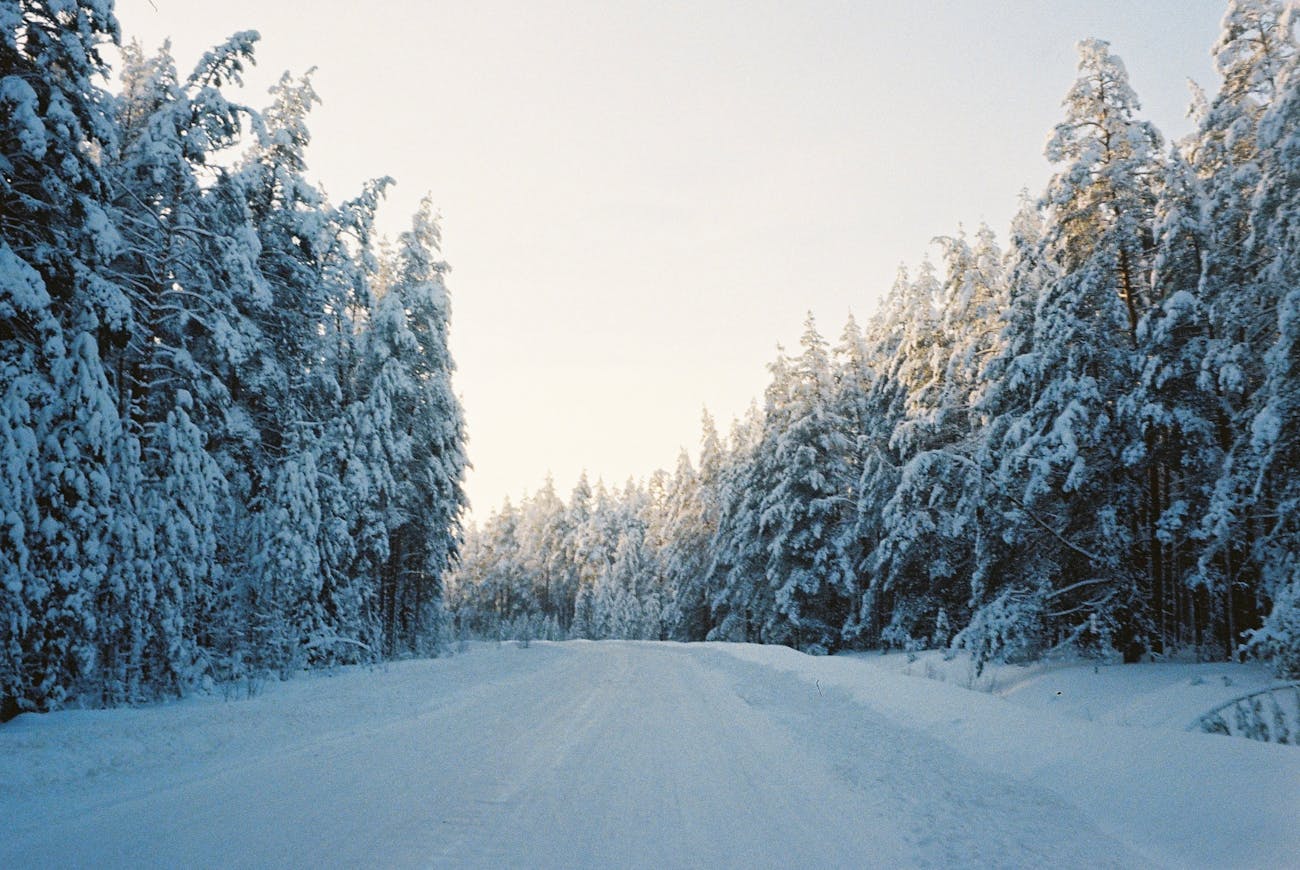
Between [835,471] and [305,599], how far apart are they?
76.3ft

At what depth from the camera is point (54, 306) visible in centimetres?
877

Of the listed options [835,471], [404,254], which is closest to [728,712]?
[404,254]

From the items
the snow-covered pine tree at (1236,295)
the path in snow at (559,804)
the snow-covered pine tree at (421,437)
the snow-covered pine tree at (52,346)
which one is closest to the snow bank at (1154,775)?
the path in snow at (559,804)

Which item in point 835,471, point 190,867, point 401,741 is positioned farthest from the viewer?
point 835,471

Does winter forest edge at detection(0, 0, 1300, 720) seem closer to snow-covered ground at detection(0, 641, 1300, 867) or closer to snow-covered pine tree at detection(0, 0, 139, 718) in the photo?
snow-covered pine tree at detection(0, 0, 139, 718)

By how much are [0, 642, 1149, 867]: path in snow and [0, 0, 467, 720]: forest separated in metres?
2.63

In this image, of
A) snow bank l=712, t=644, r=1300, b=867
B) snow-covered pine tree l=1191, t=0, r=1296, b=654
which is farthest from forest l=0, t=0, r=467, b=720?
snow-covered pine tree l=1191, t=0, r=1296, b=654

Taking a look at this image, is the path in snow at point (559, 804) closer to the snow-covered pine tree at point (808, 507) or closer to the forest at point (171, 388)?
the forest at point (171, 388)

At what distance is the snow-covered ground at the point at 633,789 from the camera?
4.32m

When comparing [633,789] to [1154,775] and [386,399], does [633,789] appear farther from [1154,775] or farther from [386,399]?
[386,399]

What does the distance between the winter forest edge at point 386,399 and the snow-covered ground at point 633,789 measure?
9.55 ft

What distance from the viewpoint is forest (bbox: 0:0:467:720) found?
827cm

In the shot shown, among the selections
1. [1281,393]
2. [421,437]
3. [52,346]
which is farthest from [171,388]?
[1281,393]

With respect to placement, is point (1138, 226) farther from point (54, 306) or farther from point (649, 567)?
point (649, 567)
